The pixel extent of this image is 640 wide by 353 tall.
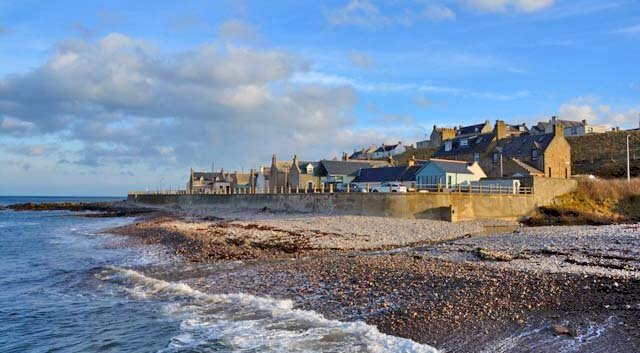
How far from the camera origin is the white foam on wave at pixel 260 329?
9.62 meters

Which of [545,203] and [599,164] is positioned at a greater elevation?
[599,164]

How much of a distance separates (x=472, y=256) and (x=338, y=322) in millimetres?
10580

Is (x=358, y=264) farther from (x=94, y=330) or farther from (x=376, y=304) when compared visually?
(x=94, y=330)

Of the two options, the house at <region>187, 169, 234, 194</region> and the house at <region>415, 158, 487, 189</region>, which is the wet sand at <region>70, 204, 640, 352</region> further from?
the house at <region>187, 169, 234, 194</region>

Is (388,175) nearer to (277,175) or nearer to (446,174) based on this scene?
(446,174)

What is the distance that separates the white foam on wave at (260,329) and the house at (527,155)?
138 feet

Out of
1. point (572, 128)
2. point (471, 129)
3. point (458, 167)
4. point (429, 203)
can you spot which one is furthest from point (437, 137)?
point (429, 203)

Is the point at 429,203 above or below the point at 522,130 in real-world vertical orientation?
below

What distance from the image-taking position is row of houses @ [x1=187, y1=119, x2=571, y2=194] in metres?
48.9

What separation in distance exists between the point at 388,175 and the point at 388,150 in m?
50.2

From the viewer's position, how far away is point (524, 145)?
55.8 m

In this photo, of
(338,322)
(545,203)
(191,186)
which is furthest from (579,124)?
(338,322)

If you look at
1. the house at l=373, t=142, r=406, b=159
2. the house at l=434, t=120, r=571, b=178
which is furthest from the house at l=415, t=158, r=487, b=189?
the house at l=373, t=142, r=406, b=159

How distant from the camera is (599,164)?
203ft
